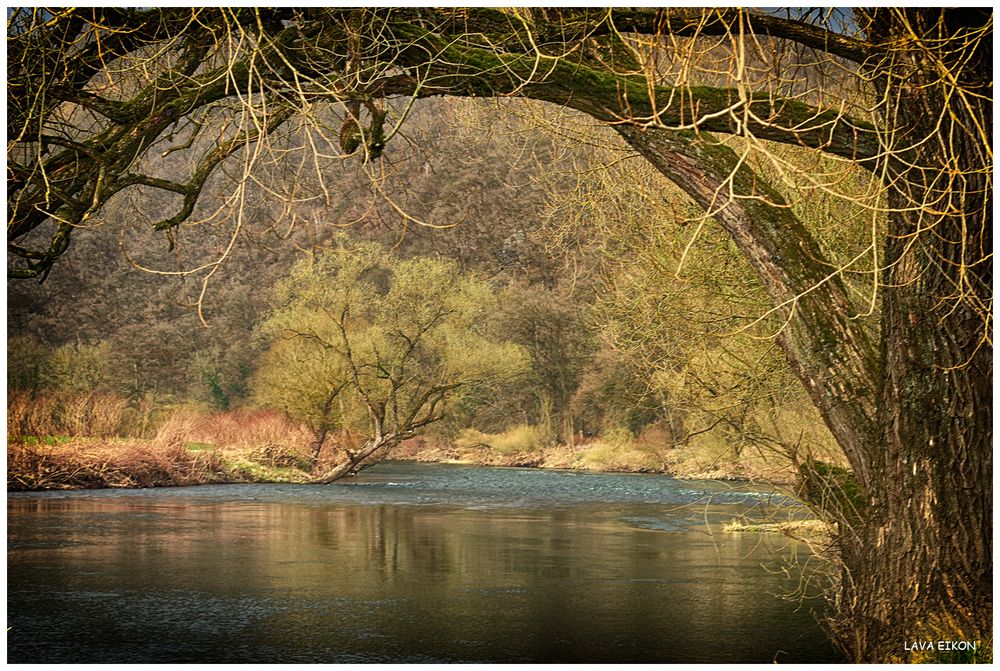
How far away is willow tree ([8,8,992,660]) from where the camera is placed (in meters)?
4.80

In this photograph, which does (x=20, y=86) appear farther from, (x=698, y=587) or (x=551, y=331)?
(x=551, y=331)

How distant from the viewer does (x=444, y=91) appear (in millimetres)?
5008

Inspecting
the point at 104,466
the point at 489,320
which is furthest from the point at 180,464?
the point at 489,320

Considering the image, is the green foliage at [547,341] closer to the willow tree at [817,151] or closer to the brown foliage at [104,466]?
the brown foliage at [104,466]

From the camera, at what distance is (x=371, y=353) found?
2156 centimetres

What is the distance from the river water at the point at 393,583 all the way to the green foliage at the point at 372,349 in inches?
191

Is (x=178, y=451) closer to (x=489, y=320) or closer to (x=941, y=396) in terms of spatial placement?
(x=489, y=320)

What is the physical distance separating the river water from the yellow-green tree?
181 inches

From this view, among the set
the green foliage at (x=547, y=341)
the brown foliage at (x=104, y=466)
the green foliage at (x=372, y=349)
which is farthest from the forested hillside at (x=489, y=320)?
the brown foliage at (x=104, y=466)

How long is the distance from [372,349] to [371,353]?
9cm

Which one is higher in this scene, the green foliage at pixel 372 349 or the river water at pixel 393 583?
the green foliage at pixel 372 349

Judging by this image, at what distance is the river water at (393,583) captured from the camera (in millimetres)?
7246

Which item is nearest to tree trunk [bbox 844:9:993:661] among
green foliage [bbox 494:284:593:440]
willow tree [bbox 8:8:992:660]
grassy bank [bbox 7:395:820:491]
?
willow tree [bbox 8:8:992:660]

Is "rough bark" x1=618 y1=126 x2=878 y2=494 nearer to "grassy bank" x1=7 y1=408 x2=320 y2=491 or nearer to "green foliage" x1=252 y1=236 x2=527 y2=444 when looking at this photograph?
"grassy bank" x1=7 y1=408 x2=320 y2=491
